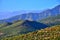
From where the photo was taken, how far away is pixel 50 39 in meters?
88.6

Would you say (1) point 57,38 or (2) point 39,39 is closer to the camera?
(1) point 57,38

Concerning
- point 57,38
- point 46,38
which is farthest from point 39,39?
point 57,38

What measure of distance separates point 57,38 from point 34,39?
50.7 feet

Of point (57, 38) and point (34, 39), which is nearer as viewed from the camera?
point (57, 38)

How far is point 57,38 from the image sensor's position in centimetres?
8506

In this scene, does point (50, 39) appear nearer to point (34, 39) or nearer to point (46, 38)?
point (46, 38)

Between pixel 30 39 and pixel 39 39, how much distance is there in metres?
7.73

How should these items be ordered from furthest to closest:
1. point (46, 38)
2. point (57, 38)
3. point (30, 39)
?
point (30, 39) → point (46, 38) → point (57, 38)

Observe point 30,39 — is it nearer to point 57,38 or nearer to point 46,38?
point 46,38

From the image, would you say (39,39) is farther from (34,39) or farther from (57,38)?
(57,38)

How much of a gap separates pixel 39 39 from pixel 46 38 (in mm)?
3491

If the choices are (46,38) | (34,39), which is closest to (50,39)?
(46,38)

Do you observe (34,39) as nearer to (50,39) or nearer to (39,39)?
(39,39)

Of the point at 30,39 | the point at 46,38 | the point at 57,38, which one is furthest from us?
the point at 30,39
